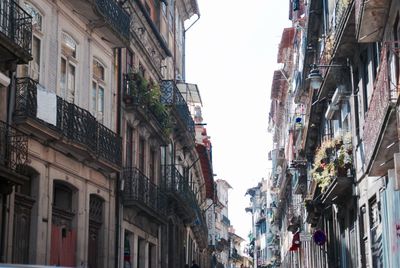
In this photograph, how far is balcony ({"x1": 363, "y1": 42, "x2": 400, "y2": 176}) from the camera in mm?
13141

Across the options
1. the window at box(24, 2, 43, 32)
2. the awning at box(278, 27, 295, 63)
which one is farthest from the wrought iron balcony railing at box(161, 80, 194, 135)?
the awning at box(278, 27, 295, 63)

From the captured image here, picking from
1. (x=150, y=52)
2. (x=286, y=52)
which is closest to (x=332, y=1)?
(x=150, y=52)

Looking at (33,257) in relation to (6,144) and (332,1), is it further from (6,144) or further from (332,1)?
(332,1)

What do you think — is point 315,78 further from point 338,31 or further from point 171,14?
point 171,14

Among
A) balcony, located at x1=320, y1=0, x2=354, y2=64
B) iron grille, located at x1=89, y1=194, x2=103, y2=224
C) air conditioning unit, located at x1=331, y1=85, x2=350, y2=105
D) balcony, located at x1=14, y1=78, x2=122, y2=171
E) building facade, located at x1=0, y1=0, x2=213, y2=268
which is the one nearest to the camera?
building facade, located at x1=0, y1=0, x2=213, y2=268

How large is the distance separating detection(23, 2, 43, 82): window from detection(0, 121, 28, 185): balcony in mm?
2034

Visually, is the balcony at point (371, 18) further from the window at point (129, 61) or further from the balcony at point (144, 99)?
the window at point (129, 61)

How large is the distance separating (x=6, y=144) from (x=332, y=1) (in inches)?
499

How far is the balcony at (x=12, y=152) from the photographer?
14844 mm

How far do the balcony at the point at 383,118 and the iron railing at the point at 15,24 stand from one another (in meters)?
6.57

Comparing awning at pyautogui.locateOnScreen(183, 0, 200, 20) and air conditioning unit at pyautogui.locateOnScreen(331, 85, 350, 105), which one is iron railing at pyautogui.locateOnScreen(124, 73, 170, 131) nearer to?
air conditioning unit at pyautogui.locateOnScreen(331, 85, 350, 105)

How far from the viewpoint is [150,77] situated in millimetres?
29984

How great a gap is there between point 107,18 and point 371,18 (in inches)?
346

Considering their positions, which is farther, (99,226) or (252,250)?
(252,250)
